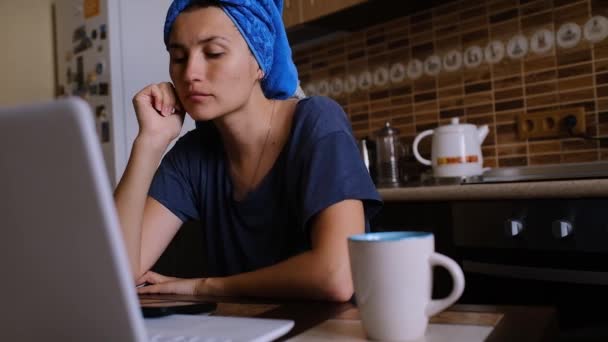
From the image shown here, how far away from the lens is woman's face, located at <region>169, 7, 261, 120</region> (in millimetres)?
1123

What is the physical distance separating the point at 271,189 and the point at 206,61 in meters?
0.27

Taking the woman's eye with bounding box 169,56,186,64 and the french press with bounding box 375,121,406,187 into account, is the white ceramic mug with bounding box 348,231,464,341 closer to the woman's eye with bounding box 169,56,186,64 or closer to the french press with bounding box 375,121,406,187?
the woman's eye with bounding box 169,56,186,64

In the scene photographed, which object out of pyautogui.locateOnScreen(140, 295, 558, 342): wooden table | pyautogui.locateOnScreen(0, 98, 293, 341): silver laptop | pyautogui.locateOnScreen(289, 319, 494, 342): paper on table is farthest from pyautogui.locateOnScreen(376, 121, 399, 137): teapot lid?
pyautogui.locateOnScreen(0, 98, 293, 341): silver laptop

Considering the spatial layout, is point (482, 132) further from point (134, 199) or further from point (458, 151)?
point (134, 199)

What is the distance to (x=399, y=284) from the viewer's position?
0.56m

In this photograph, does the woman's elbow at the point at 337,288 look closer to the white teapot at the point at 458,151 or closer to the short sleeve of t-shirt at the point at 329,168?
the short sleeve of t-shirt at the point at 329,168

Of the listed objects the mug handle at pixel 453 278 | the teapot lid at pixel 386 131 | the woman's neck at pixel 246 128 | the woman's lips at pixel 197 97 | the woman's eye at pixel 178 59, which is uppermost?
the woman's eye at pixel 178 59

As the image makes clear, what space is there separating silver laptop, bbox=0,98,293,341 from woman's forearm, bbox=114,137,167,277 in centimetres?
63

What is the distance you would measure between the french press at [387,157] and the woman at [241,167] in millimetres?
1066

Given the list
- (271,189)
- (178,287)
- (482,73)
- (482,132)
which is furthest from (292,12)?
(178,287)

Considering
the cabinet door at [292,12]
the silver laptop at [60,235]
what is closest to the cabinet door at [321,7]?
the cabinet door at [292,12]

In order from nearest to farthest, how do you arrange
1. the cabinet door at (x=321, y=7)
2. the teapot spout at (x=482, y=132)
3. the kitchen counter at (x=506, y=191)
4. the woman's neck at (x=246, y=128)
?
1. the woman's neck at (x=246, y=128)
2. the kitchen counter at (x=506, y=191)
3. the teapot spout at (x=482, y=132)
4. the cabinet door at (x=321, y=7)

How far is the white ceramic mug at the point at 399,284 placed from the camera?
0.56m

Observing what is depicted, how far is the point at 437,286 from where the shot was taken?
1.30 metres
